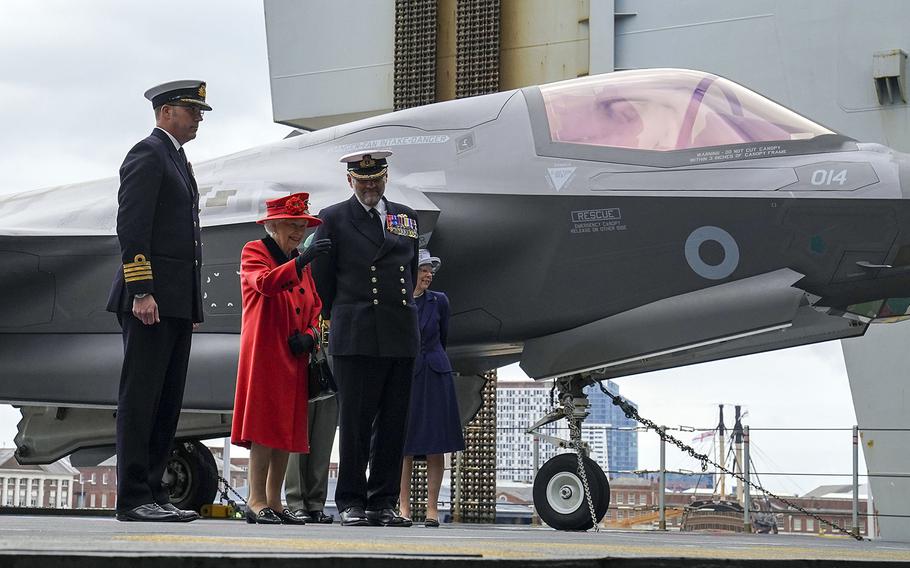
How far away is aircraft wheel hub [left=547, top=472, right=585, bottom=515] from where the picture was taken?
673 cm

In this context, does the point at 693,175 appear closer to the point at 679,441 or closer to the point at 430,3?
the point at 679,441

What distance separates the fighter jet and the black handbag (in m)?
1.39

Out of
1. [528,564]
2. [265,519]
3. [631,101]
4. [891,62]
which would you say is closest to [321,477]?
[265,519]

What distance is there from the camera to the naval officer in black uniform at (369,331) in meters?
5.19

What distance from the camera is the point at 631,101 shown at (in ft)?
22.6

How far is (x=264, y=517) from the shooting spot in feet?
17.3

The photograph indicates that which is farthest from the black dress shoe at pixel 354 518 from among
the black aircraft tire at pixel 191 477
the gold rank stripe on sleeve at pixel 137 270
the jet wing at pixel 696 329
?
the black aircraft tire at pixel 191 477

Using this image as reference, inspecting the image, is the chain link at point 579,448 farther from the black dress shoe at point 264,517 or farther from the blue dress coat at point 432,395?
the black dress shoe at point 264,517

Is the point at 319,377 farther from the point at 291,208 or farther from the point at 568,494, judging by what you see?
the point at 568,494

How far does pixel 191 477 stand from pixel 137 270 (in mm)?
4218

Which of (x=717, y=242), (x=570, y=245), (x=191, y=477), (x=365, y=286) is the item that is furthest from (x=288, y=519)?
(x=191, y=477)

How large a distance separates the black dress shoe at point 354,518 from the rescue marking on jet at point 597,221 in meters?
2.28

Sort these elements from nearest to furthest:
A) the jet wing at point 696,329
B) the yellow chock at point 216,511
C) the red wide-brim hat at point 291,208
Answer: the red wide-brim hat at point 291,208
the jet wing at point 696,329
the yellow chock at point 216,511

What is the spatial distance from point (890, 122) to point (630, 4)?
3.40 meters
